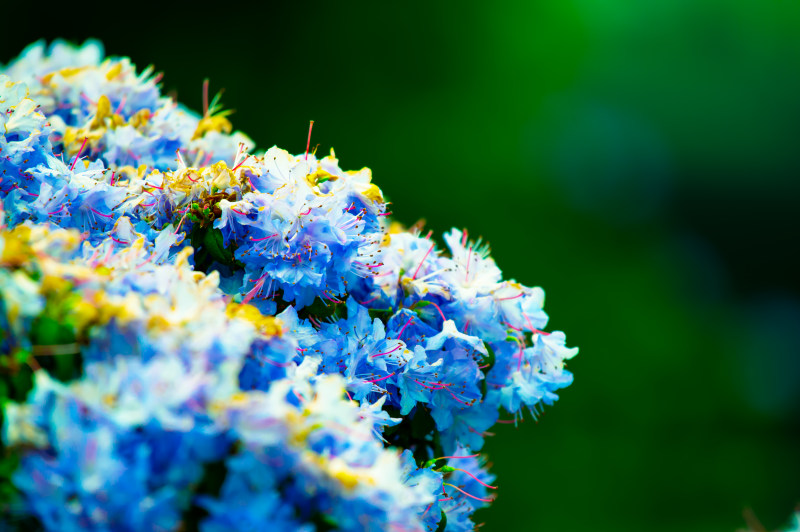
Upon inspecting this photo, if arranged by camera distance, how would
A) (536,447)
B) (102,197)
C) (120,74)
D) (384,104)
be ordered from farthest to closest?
1. (384,104)
2. (536,447)
3. (120,74)
4. (102,197)

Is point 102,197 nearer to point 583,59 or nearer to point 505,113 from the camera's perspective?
point 505,113

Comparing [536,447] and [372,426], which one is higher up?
[536,447]

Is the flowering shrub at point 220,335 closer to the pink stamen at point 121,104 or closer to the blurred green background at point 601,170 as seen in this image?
the pink stamen at point 121,104

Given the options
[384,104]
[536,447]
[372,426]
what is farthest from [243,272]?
[384,104]

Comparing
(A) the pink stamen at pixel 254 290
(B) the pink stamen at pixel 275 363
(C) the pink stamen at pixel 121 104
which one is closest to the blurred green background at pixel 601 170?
(C) the pink stamen at pixel 121 104

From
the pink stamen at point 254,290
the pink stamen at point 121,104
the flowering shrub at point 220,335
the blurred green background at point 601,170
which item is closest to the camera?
the flowering shrub at point 220,335

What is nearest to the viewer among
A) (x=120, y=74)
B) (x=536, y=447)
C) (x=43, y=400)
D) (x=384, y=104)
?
(x=43, y=400)

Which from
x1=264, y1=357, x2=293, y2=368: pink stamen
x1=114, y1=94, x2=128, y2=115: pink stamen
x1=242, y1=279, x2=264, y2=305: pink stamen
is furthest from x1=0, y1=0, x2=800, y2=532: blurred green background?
x1=264, y1=357, x2=293, y2=368: pink stamen
